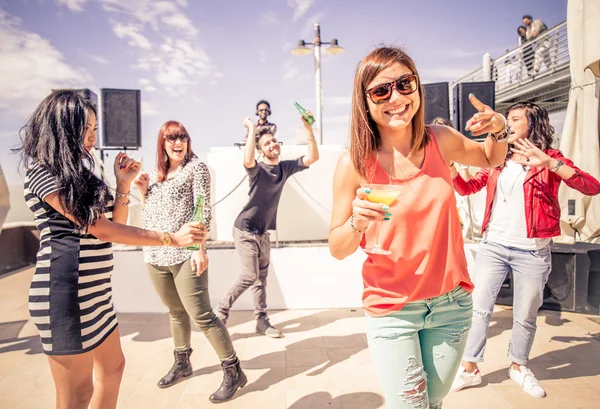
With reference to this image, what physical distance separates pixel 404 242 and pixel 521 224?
163cm

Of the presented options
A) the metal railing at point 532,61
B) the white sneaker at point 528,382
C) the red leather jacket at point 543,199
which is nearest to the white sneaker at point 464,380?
the white sneaker at point 528,382

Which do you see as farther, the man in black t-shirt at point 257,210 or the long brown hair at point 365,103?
the man in black t-shirt at point 257,210

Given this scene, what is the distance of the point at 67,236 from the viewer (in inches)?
58.4

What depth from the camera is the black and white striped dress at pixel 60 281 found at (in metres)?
1.43

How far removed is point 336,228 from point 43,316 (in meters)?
1.19

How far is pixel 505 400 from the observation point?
249 cm

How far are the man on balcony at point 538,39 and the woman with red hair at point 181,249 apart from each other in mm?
12654

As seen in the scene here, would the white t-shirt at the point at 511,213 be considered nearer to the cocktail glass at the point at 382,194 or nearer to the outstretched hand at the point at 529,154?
the outstretched hand at the point at 529,154

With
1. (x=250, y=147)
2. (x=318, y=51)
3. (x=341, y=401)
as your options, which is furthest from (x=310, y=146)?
(x=318, y=51)

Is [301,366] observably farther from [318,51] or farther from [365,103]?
[318,51]

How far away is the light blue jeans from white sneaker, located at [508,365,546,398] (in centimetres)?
7

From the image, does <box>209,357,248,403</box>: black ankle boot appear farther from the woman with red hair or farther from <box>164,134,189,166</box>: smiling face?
<box>164,134,189,166</box>: smiling face

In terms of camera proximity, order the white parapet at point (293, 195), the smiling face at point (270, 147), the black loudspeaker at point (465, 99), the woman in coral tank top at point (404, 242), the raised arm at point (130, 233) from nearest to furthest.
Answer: the woman in coral tank top at point (404, 242)
the raised arm at point (130, 233)
the smiling face at point (270, 147)
the black loudspeaker at point (465, 99)
the white parapet at point (293, 195)

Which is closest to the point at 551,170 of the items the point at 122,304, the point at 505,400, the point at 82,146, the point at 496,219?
→ the point at 496,219
